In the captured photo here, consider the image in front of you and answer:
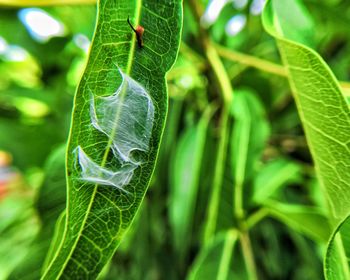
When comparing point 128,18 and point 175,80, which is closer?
point 128,18

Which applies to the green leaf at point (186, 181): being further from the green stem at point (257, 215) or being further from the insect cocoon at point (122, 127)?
the insect cocoon at point (122, 127)

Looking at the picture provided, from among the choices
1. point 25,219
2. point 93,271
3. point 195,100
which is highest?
point 195,100

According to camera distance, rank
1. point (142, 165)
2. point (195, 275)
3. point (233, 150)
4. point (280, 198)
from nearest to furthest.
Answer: point (142, 165) < point (195, 275) < point (233, 150) < point (280, 198)

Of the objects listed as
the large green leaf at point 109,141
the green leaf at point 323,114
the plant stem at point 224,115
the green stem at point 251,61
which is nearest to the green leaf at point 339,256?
the green leaf at point 323,114

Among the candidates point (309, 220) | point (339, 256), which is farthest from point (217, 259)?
point (339, 256)

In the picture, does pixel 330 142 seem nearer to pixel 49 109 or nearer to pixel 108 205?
pixel 108 205

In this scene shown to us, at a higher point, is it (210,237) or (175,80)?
(175,80)

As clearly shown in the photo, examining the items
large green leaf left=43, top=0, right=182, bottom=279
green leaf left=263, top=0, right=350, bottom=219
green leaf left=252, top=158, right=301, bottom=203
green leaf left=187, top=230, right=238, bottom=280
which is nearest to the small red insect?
large green leaf left=43, top=0, right=182, bottom=279

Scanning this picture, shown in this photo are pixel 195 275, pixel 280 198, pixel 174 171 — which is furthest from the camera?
pixel 280 198

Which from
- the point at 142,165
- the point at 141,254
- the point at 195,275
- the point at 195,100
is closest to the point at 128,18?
the point at 142,165
